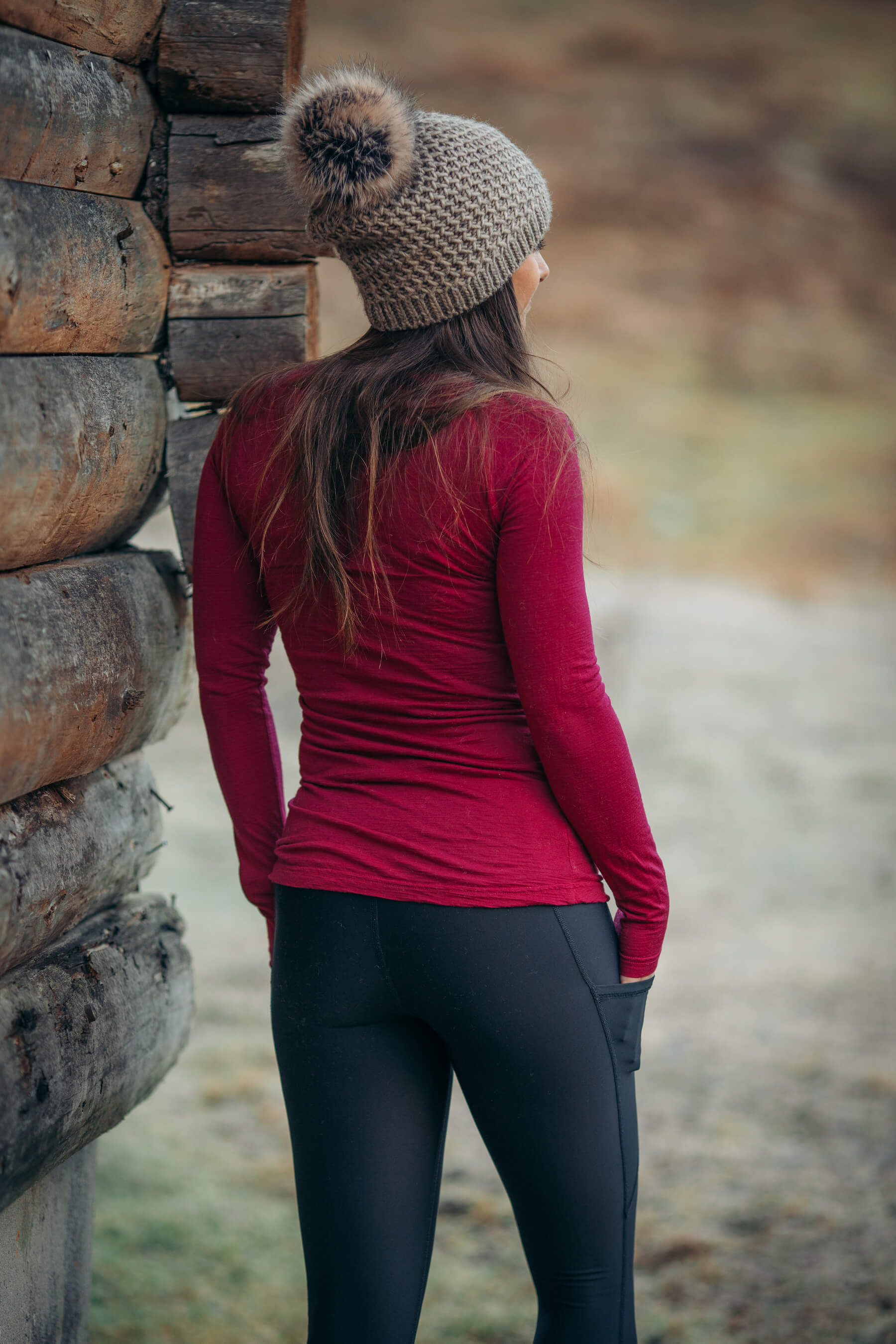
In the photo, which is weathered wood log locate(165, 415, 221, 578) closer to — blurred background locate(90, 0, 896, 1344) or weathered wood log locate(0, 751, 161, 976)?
weathered wood log locate(0, 751, 161, 976)

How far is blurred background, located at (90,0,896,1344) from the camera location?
4906 mm

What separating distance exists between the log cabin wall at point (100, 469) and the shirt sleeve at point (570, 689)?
24.5 inches

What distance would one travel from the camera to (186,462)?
1.93 m

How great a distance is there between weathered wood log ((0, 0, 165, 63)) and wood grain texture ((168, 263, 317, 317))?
1.10 feet

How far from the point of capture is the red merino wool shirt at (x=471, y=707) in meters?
1.28

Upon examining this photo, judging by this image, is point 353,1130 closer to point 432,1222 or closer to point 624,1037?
point 432,1222

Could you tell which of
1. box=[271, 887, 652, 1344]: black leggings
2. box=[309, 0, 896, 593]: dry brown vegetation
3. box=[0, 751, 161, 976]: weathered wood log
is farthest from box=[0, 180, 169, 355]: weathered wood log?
box=[309, 0, 896, 593]: dry brown vegetation

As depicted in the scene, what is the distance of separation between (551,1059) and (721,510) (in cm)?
898

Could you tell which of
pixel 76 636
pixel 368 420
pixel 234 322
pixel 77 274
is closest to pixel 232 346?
pixel 234 322

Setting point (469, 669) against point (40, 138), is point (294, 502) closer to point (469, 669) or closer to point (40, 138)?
point (469, 669)

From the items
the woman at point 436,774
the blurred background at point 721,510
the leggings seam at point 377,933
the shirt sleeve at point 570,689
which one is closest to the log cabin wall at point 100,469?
the woman at point 436,774

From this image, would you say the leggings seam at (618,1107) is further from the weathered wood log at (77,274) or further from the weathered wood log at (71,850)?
the weathered wood log at (77,274)

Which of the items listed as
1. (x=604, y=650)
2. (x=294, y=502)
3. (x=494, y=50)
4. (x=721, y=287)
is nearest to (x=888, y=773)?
(x=604, y=650)

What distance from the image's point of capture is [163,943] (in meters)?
2.04
